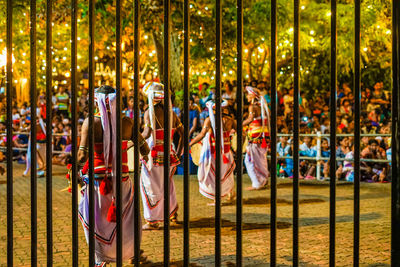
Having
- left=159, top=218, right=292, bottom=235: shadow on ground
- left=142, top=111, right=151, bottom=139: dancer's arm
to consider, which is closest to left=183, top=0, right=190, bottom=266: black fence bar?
left=159, top=218, right=292, bottom=235: shadow on ground

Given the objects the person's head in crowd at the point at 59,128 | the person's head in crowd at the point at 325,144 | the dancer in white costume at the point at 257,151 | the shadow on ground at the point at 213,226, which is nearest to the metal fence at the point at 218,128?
the shadow on ground at the point at 213,226

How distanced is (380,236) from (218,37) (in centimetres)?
498

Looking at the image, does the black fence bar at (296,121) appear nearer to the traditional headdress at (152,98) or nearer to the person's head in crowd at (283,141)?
the traditional headdress at (152,98)

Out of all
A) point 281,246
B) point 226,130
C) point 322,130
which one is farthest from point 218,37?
point 322,130

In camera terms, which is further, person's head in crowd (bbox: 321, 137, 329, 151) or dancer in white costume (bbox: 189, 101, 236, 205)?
person's head in crowd (bbox: 321, 137, 329, 151)

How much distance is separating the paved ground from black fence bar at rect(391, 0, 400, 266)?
3.22 metres

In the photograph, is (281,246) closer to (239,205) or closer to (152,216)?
(152,216)

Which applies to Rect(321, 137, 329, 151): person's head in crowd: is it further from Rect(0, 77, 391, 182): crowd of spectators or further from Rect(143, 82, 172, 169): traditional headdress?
Rect(143, 82, 172, 169): traditional headdress

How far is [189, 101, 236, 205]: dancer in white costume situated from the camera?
933 cm

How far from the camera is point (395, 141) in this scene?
2.56 metres

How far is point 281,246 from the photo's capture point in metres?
6.50

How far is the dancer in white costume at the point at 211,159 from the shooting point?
933 cm

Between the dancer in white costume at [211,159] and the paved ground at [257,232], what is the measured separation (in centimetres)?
39

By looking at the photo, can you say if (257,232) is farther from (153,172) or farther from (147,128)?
(147,128)
